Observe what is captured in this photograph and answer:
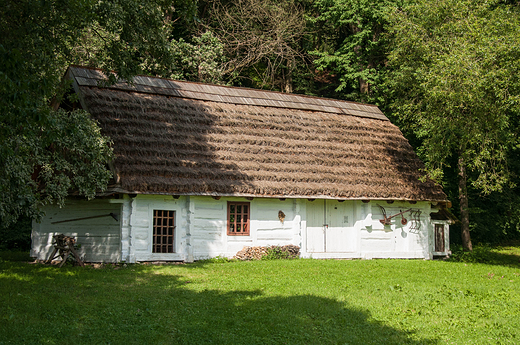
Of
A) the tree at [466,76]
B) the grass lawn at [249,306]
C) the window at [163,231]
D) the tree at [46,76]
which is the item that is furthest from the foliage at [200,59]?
the grass lawn at [249,306]

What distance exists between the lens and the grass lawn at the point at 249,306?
8039 mm

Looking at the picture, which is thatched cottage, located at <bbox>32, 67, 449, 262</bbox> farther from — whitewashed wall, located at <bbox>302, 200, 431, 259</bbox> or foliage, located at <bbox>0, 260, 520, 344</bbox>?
foliage, located at <bbox>0, 260, 520, 344</bbox>

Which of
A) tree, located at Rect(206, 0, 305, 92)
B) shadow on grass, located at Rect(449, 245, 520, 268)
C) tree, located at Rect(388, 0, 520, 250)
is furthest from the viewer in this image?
tree, located at Rect(206, 0, 305, 92)

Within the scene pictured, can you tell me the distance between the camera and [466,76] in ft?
53.0

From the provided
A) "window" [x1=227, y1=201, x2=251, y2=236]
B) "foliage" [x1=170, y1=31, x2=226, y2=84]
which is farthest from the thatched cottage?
"foliage" [x1=170, y1=31, x2=226, y2=84]

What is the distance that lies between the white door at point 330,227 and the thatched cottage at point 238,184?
4 cm

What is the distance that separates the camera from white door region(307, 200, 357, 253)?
61.9 ft

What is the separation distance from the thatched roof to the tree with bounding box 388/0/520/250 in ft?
7.38

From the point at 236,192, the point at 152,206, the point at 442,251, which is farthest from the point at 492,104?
the point at 152,206

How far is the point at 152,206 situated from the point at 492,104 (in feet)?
38.3

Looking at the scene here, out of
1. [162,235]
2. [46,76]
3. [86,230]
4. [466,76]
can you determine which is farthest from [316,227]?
→ [46,76]

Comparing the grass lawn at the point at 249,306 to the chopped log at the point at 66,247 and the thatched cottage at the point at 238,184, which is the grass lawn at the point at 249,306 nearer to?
the chopped log at the point at 66,247

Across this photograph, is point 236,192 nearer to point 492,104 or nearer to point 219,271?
point 219,271

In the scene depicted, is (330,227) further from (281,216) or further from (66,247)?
(66,247)
